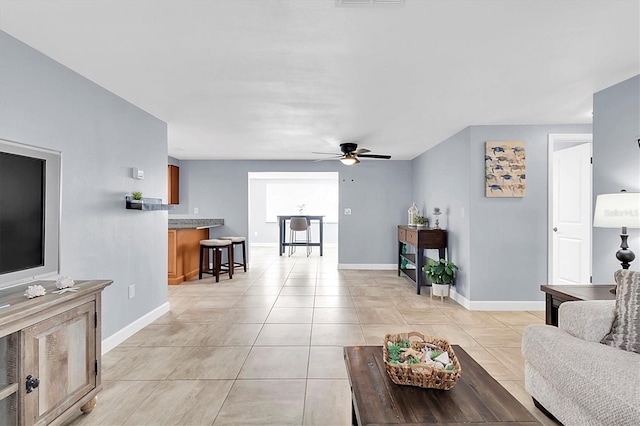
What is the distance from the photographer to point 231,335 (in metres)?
3.22

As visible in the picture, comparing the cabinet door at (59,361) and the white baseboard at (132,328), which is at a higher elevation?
the cabinet door at (59,361)

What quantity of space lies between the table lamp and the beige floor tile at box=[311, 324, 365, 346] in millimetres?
2062

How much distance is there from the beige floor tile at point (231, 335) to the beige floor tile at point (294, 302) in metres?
0.77

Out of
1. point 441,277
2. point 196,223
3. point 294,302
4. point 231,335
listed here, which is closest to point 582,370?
point 231,335

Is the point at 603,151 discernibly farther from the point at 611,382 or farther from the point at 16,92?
the point at 16,92

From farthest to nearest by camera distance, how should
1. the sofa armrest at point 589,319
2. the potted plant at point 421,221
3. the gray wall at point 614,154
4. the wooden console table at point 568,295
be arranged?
the potted plant at point 421,221
the gray wall at point 614,154
the wooden console table at point 568,295
the sofa armrest at point 589,319

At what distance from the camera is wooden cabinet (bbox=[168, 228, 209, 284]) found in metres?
5.43

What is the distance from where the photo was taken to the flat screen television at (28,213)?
1.72 m

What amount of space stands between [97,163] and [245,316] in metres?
2.12

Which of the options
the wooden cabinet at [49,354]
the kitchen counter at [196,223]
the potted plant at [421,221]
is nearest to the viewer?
the wooden cabinet at [49,354]

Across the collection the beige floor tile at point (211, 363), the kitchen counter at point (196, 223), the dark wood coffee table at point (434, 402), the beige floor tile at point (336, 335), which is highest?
the kitchen counter at point (196, 223)

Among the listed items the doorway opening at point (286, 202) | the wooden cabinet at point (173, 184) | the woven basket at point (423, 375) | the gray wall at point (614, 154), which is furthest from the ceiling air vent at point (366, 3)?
the doorway opening at point (286, 202)

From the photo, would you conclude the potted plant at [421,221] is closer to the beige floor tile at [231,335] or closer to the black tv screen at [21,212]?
the beige floor tile at [231,335]

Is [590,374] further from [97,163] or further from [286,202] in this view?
[286,202]
